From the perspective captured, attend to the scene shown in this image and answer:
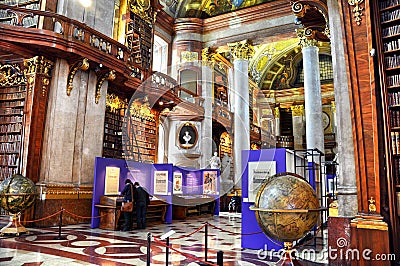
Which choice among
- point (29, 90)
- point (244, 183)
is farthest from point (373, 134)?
point (29, 90)

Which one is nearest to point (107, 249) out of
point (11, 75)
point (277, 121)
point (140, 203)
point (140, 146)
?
point (140, 203)

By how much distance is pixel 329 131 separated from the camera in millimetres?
24094

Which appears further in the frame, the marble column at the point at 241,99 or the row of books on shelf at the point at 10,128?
the marble column at the point at 241,99

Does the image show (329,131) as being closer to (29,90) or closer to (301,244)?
A: (301,244)

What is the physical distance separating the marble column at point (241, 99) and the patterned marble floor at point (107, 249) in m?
7.48

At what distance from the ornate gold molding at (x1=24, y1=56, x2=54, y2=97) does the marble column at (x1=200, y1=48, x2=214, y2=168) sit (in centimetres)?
845

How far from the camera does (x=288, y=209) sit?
325 centimetres

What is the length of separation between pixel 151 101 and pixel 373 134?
9958 mm

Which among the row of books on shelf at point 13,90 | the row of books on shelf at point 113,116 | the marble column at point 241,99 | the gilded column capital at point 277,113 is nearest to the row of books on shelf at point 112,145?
the row of books on shelf at point 113,116

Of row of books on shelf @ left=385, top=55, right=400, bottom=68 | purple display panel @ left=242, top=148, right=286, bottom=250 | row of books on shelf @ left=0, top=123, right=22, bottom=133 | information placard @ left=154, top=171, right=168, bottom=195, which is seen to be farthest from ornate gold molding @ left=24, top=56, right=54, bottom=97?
row of books on shelf @ left=385, top=55, right=400, bottom=68

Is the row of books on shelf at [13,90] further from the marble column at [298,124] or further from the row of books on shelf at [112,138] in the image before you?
the marble column at [298,124]

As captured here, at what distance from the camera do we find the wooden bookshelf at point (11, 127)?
8547 mm

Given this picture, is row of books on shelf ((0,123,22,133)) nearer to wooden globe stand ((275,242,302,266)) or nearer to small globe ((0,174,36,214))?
small globe ((0,174,36,214))

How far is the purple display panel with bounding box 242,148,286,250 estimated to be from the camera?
18.7 ft
